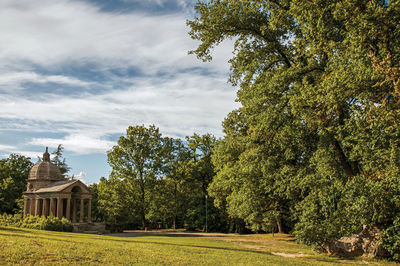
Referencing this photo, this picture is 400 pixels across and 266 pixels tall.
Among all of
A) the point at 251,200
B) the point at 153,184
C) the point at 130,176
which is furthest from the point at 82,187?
the point at 251,200

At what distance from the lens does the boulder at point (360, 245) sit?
51.7 ft

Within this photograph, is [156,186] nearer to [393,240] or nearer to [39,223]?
[39,223]

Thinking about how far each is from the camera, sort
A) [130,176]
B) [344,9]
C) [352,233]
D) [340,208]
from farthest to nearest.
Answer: [130,176]
[352,233]
[340,208]
[344,9]

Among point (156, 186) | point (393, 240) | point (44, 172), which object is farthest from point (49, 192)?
point (393, 240)

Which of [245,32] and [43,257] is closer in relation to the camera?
[43,257]

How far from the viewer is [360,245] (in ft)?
53.9

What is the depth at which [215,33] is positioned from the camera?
19203 mm

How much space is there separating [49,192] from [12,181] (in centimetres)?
1549

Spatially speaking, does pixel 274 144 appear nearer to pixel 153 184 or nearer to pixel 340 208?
pixel 340 208

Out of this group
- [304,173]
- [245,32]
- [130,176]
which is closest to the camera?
[304,173]

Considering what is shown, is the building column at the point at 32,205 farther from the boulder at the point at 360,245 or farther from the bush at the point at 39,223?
the boulder at the point at 360,245

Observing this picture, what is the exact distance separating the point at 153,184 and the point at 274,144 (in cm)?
2790

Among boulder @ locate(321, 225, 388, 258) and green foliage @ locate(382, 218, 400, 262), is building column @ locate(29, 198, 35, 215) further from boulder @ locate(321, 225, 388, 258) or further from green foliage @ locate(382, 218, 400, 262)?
green foliage @ locate(382, 218, 400, 262)

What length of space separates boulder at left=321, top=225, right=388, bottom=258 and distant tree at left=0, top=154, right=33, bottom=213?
46.3 meters
